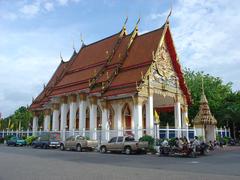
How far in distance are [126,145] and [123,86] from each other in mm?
6846

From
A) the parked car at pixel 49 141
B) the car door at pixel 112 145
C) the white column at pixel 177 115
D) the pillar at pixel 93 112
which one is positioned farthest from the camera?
the white column at pixel 177 115

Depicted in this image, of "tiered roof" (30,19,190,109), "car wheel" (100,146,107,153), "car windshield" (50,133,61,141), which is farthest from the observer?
"car windshield" (50,133,61,141)

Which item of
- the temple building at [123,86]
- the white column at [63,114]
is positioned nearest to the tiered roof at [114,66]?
the temple building at [123,86]

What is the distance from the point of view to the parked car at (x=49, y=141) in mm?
27984

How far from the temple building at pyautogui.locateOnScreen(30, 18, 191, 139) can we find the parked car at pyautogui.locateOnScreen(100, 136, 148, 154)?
3.36m

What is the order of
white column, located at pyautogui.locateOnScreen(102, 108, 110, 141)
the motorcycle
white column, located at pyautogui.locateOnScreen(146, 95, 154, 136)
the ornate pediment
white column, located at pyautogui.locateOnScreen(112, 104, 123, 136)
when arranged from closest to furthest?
1. the motorcycle
2. white column, located at pyautogui.locateOnScreen(146, 95, 154, 136)
3. white column, located at pyautogui.locateOnScreen(102, 108, 110, 141)
4. the ornate pediment
5. white column, located at pyautogui.locateOnScreen(112, 104, 123, 136)

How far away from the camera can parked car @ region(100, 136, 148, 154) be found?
20219 mm

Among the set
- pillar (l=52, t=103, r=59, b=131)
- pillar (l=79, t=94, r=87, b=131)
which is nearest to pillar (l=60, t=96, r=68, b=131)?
pillar (l=52, t=103, r=59, b=131)

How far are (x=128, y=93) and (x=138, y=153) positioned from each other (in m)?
5.79

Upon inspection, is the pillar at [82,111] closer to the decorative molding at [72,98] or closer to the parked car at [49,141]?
the decorative molding at [72,98]

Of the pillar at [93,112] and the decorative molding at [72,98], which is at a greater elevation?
the decorative molding at [72,98]

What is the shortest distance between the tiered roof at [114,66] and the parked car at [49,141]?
4.76 m

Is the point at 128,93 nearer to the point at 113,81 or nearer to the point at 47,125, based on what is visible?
the point at 113,81

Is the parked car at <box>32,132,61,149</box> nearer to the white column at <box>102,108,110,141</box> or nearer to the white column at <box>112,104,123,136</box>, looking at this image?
the white column at <box>102,108,110,141</box>
